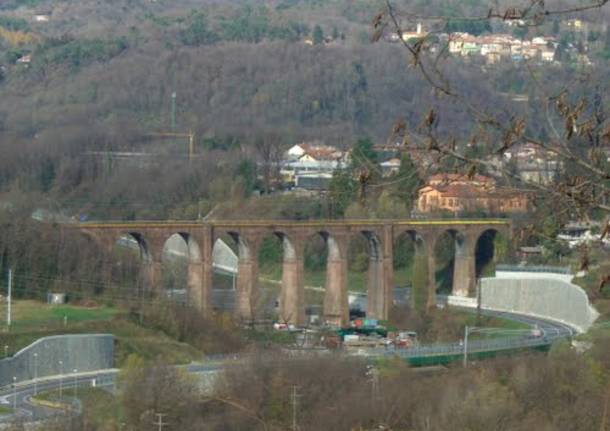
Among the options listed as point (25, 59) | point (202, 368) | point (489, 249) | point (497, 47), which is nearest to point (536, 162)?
point (202, 368)

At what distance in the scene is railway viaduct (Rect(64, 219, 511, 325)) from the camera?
1873 inches

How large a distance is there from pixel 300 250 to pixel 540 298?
234 inches

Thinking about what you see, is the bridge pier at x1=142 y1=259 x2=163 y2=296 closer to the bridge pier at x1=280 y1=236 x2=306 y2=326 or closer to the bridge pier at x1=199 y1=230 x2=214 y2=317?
the bridge pier at x1=199 y1=230 x2=214 y2=317

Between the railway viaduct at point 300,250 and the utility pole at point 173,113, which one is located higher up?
the utility pole at point 173,113

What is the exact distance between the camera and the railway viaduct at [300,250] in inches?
1873

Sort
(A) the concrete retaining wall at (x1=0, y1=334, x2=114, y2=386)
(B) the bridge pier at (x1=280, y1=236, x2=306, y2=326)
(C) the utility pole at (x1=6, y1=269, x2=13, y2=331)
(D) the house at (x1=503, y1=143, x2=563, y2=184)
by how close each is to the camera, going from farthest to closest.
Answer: (B) the bridge pier at (x1=280, y1=236, x2=306, y2=326) → (C) the utility pole at (x1=6, y1=269, x2=13, y2=331) → (A) the concrete retaining wall at (x1=0, y1=334, x2=114, y2=386) → (D) the house at (x1=503, y1=143, x2=563, y2=184)

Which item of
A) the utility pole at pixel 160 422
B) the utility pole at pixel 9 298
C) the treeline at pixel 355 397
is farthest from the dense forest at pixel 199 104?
the utility pole at pixel 160 422

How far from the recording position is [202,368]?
1374 inches

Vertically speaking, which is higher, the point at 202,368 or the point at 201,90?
the point at 201,90

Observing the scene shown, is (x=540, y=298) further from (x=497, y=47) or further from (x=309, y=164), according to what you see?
(x=497, y=47)

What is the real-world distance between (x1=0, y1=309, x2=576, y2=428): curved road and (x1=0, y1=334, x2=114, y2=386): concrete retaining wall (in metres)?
0.29

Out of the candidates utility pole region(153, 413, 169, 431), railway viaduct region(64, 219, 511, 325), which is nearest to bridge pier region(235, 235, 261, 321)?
railway viaduct region(64, 219, 511, 325)

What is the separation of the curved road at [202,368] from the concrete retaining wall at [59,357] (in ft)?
0.94

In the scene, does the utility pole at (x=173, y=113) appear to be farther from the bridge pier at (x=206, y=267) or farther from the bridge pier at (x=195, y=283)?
the bridge pier at (x=195, y=283)
